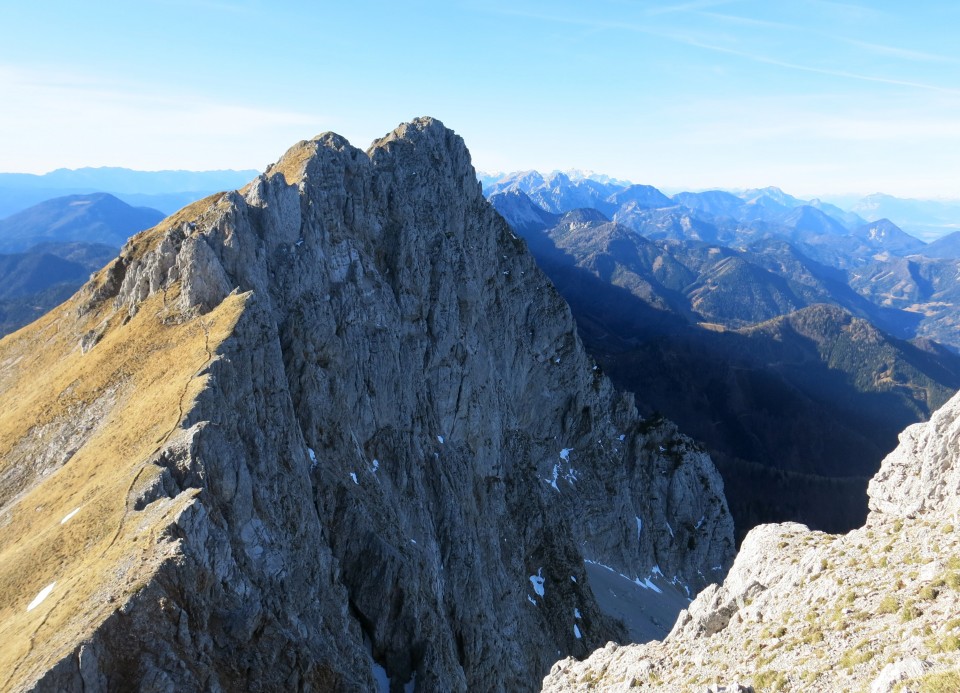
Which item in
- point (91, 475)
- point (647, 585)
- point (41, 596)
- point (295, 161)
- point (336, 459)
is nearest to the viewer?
point (41, 596)

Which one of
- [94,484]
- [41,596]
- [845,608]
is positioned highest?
[94,484]

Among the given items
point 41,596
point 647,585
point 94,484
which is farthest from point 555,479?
point 41,596

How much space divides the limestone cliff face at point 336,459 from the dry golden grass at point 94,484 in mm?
221

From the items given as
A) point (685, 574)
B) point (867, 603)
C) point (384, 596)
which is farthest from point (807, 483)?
point (867, 603)

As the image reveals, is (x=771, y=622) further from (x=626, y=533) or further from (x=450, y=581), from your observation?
(x=626, y=533)

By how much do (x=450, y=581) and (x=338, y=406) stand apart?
2246cm

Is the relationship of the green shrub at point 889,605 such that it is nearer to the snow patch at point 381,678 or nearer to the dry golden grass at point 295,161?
the snow patch at point 381,678

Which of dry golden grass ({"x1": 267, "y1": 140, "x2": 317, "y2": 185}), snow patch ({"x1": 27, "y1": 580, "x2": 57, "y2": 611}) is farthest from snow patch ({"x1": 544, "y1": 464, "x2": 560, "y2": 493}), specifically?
snow patch ({"x1": 27, "y1": 580, "x2": 57, "y2": 611})

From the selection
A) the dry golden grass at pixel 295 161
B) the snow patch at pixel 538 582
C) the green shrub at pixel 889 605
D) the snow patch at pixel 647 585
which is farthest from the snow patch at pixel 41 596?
the snow patch at pixel 647 585

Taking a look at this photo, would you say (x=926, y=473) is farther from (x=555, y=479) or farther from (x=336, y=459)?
(x=555, y=479)

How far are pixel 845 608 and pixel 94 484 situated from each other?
39074 millimetres

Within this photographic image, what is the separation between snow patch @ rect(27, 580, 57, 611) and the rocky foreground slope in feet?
86.7

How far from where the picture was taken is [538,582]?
82750 mm

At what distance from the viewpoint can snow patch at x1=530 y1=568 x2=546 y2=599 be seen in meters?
81.2
